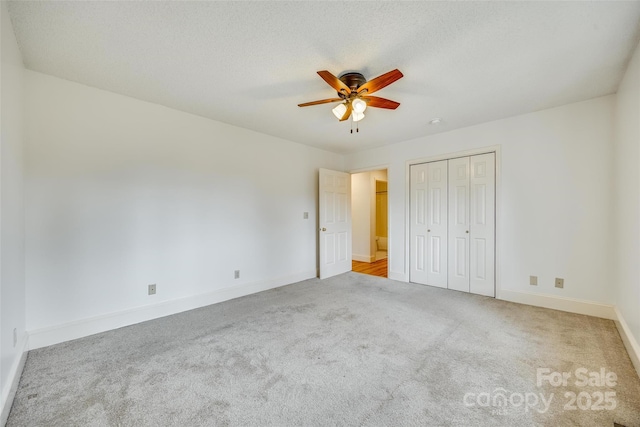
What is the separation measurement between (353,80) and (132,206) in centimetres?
260

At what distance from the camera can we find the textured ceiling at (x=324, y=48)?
62.5 inches

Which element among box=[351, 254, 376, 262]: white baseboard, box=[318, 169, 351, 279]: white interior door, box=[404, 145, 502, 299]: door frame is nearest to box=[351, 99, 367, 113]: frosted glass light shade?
box=[404, 145, 502, 299]: door frame

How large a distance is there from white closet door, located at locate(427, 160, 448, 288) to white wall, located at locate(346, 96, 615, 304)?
0.55m

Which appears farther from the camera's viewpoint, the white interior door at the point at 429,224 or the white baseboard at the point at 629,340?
the white interior door at the point at 429,224

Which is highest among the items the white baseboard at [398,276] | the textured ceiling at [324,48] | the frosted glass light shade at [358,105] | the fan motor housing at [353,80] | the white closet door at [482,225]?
the textured ceiling at [324,48]

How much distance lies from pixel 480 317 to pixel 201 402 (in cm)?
279

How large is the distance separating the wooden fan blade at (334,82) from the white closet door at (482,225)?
2.46 m

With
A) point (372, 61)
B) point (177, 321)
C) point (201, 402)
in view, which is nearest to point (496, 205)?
point (372, 61)

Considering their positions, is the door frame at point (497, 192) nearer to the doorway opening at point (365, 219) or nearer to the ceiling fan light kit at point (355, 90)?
the doorway opening at point (365, 219)

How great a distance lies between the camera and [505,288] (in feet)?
11.0

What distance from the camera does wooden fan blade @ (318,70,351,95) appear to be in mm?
1874

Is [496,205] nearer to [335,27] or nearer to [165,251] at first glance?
[335,27]

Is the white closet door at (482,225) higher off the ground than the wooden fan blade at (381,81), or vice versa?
the wooden fan blade at (381,81)

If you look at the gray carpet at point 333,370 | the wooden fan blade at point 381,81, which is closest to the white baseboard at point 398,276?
the gray carpet at point 333,370
